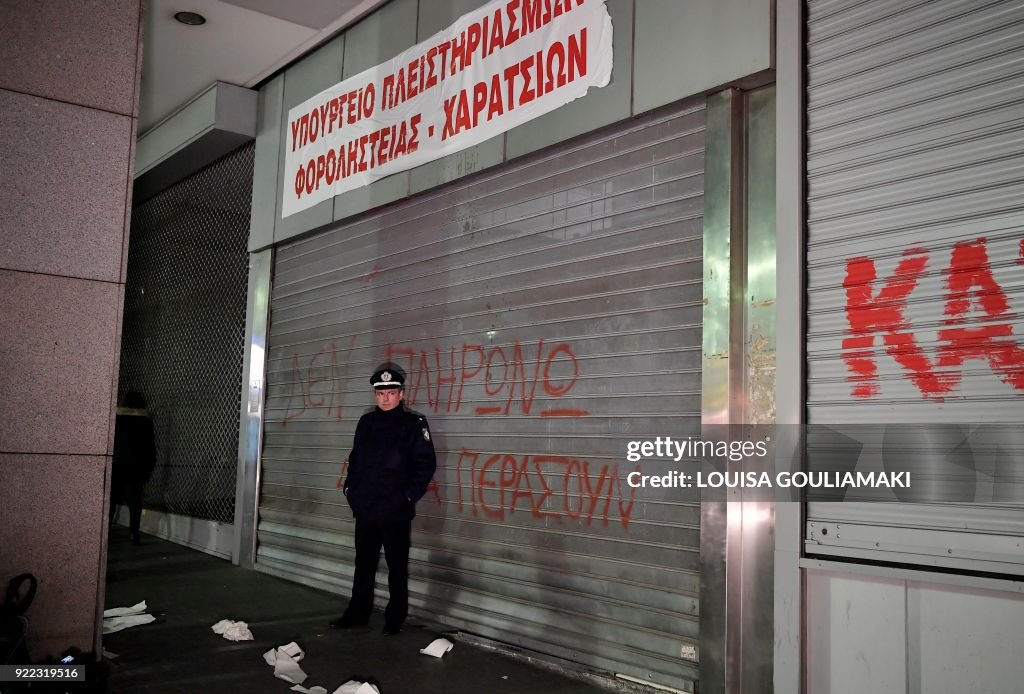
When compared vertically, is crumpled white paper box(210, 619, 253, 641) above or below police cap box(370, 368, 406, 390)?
below

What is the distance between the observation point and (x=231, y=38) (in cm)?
865

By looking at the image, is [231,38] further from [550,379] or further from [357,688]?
[357,688]

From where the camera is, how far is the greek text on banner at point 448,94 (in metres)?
5.65

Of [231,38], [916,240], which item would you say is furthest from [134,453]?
[916,240]

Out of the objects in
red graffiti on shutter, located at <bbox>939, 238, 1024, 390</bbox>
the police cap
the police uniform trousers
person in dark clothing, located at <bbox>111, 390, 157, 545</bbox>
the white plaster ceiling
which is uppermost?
the white plaster ceiling

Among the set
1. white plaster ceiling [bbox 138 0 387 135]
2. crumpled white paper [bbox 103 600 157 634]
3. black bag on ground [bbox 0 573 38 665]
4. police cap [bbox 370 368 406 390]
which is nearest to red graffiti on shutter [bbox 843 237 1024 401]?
police cap [bbox 370 368 406 390]

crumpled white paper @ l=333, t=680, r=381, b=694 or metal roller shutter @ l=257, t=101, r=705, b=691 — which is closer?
crumpled white paper @ l=333, t=680, r=381, b=694

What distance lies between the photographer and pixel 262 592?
7621mm

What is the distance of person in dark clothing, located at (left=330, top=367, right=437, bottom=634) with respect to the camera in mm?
6168

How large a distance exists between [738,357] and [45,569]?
3693 millimetres

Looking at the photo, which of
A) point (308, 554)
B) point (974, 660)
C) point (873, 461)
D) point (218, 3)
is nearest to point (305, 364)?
point (308, 554)

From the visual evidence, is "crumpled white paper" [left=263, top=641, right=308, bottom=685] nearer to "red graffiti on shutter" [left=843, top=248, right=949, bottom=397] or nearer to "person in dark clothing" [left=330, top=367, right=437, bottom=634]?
"person in dark clothing" [left=330, top=367, right=437, bottom=634]

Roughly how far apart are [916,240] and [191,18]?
23.0 ft

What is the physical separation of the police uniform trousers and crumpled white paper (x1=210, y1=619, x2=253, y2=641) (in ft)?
2.36
